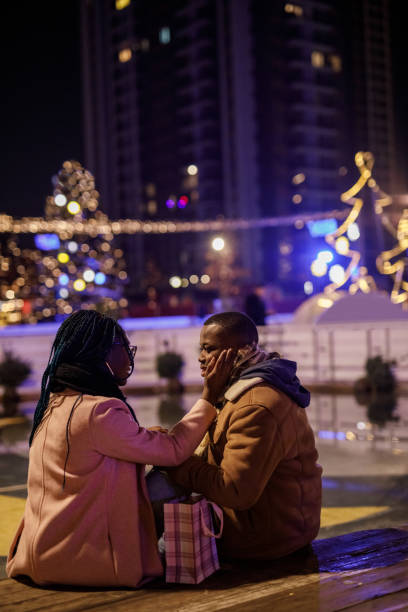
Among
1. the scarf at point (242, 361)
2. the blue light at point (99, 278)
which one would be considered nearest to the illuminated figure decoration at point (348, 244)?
the blue light at point (99, 278)

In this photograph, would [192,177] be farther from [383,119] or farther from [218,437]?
[218,437]

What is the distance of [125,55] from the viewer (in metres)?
72.2

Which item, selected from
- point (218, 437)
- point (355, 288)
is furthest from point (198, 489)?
point (355, 288)

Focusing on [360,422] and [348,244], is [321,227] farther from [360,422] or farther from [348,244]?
[360,422]

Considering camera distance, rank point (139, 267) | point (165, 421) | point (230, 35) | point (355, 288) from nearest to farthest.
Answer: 1. point (165, 421)
2. point (355, 288)
3. point (230, 35)
4. point (139, 267)

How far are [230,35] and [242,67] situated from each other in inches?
111

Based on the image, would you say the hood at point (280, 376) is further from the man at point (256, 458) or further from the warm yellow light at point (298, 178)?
the warm yellow light at point (298, 178)

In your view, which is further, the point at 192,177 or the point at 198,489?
the point at 192,177

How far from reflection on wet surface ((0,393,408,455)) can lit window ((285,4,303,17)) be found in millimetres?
55709

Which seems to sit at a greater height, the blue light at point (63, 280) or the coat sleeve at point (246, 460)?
the blue light at point (63, 280)

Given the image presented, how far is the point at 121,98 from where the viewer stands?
71938mm

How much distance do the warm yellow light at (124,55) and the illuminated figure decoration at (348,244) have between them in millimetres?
55576

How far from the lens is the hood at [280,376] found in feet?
9.36

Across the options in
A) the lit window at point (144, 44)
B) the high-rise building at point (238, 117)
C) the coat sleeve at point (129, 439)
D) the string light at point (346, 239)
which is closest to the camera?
the coat sleeve at point (129, 439)
